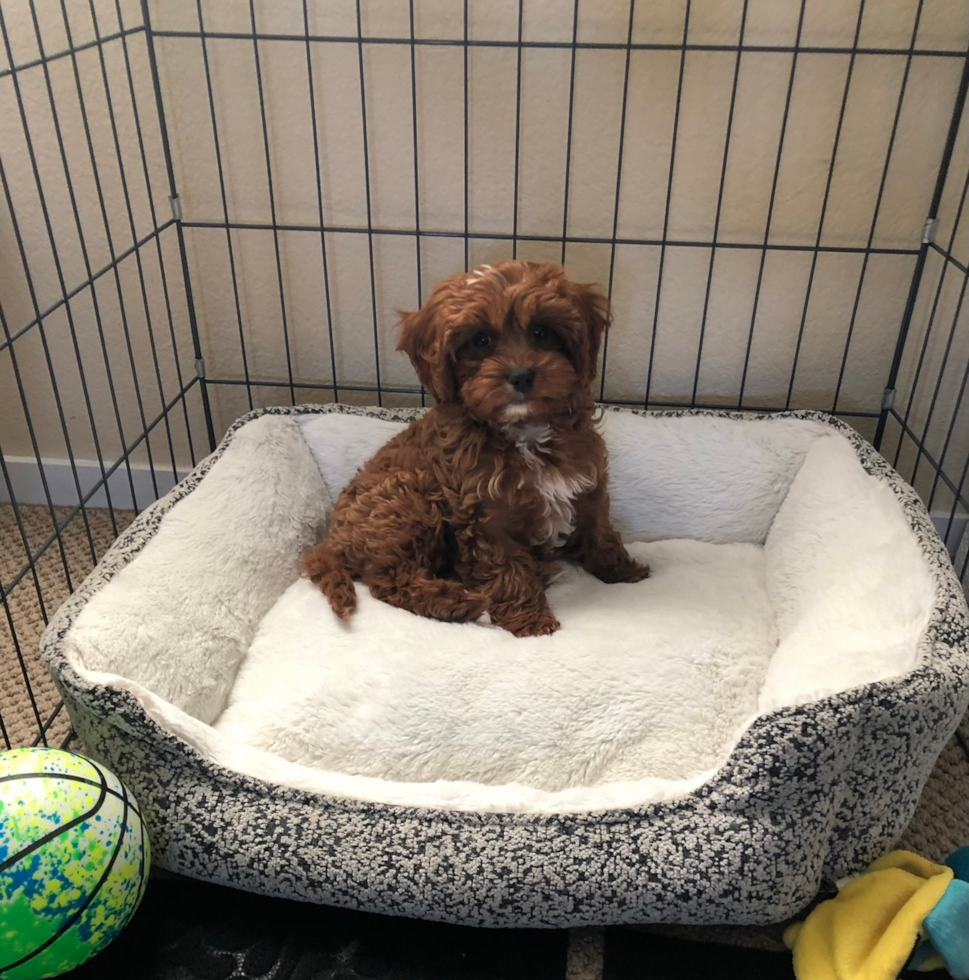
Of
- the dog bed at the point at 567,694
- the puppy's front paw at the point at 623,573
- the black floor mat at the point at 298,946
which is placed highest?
the dog bed at the point at 567,694

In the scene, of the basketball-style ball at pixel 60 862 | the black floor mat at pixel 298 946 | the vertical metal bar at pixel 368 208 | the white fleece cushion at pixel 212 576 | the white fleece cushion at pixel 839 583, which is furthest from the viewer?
the vertical metal bar at pixel 368 208

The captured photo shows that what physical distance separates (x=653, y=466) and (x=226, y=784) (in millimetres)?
1382

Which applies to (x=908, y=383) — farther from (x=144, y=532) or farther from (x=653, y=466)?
(x=144, y=532)

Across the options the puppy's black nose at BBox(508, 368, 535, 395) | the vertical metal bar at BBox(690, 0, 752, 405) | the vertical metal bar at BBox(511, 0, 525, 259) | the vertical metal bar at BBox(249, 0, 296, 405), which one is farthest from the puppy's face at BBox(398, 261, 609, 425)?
the vertical metal bar at BBox(249, 0, 296, 405)

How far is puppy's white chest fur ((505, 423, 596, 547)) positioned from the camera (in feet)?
6.55

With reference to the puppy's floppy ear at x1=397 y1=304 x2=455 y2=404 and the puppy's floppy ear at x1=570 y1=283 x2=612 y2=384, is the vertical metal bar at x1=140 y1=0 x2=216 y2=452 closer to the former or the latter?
the puppy's floppy ear at x1=397 y1=304 x2=455 y2=404

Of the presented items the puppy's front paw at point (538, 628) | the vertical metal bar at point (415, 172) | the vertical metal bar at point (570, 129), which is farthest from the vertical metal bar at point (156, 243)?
the puppy's front paw at point (538, 628)

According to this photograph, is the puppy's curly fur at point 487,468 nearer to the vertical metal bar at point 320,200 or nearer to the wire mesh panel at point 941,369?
the vertical metal bar at point 320,200

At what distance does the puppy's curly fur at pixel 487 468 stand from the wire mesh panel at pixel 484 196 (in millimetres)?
554

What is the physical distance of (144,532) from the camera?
2.01m

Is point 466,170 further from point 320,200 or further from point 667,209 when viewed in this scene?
point 667,209

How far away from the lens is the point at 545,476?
2.00m

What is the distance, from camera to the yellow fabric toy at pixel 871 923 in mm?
1411

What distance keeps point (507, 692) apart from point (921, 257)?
5.13 ft
